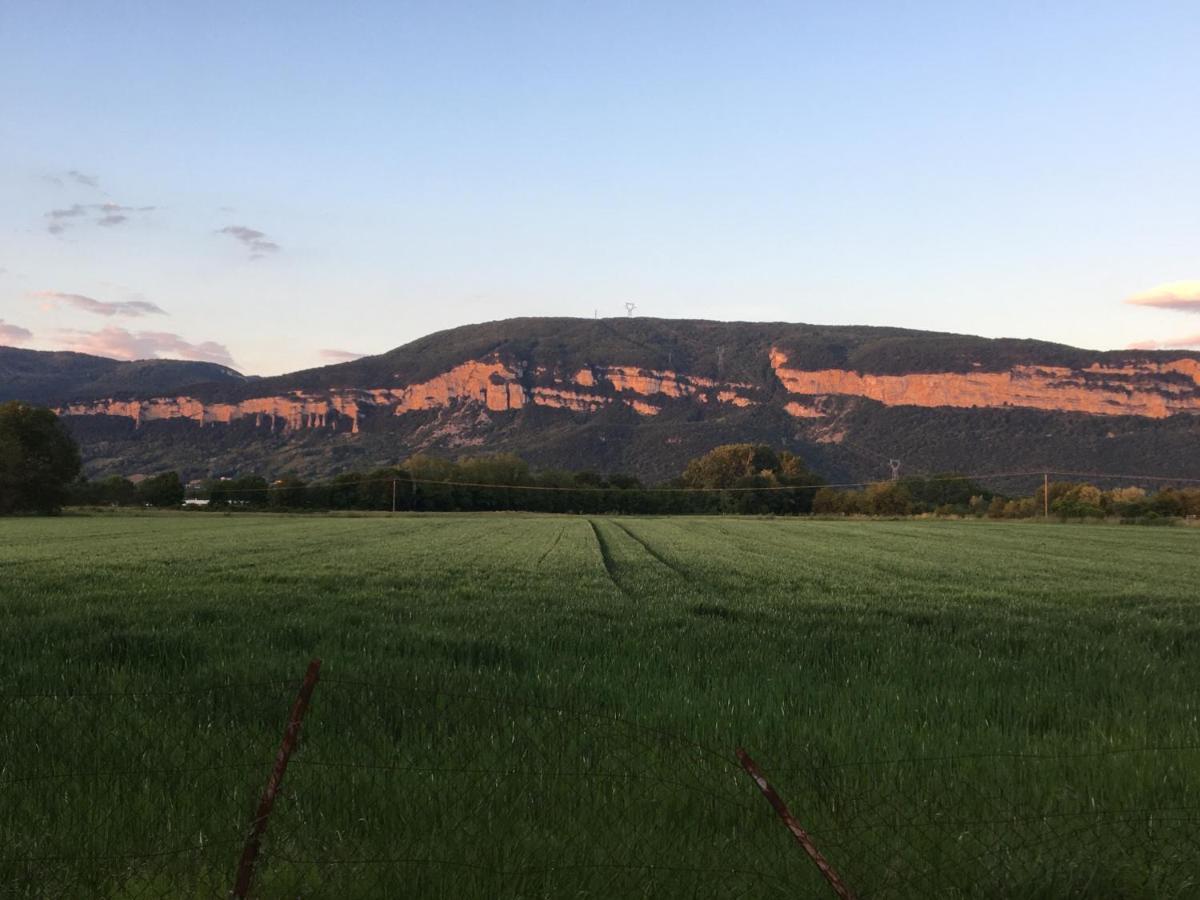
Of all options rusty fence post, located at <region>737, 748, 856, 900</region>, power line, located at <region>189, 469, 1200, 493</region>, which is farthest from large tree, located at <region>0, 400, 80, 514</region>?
rusty fence post, located at <region>737, 748, 856, 900</region>

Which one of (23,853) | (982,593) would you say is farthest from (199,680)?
(982,593)

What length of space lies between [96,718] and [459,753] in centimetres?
253

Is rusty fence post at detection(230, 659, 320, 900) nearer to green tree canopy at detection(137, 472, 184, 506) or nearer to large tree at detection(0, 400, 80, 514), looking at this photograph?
large tree at detection(0, 400, 80, 514)

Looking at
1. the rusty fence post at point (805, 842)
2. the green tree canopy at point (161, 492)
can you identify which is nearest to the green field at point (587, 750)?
the rusty fence post at point (805, 842)

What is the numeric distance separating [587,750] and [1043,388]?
202941 millimetres

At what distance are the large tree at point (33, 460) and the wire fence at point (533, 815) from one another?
8681 centimetres

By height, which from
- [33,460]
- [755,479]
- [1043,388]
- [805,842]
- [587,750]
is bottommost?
[755,479]

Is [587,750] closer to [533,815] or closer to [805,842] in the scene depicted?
[533,815]

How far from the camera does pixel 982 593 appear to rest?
1698 cm

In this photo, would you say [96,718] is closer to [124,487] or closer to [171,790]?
[171,790]

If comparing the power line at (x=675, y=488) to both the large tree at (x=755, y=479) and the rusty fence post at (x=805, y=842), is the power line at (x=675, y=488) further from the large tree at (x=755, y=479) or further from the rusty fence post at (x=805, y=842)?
the rusty fence post at (x=805, y=842)

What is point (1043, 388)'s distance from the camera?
186 m

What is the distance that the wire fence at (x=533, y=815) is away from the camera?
12.4 ft

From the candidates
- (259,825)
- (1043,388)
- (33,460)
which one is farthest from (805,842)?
(1043,388)
